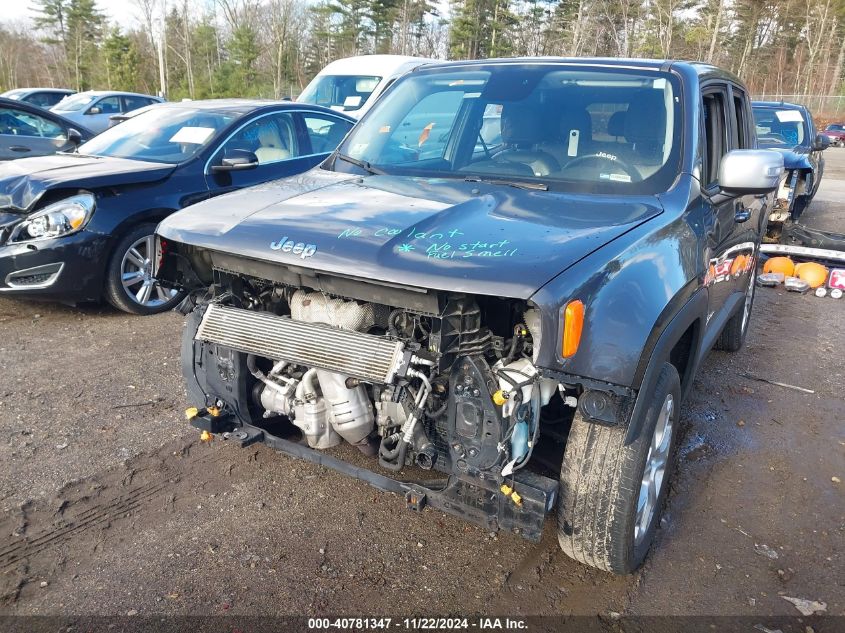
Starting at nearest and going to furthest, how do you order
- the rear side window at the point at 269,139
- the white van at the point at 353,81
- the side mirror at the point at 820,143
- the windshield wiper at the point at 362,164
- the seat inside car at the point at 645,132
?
1. the seat inside car at the point at 645,132
2. the windshield wiper at the point at 362,164
3. the rear side window at the point at 269,139
4. the side mirror at the point at 820,143
5. the white van at the point at 353,81

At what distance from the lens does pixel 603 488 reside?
237 cm

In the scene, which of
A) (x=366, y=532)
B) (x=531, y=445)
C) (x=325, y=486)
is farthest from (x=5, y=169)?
(x=531, y=445)

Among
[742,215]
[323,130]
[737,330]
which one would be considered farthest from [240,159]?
[737,330]

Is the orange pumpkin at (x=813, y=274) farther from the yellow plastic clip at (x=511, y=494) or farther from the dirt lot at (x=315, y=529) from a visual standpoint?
the yellow plastic clip at (x=511, y=494)

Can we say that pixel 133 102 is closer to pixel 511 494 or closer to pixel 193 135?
pixel 193 135

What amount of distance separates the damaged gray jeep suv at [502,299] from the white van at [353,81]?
9206 mm

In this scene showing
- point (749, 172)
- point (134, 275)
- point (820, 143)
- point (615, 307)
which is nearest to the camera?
point (615, 307)

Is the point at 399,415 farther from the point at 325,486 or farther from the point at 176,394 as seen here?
the point at 176,394

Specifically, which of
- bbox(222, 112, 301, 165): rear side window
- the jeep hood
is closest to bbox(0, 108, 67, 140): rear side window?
bbox(222, 112, 301, 165): rear side window

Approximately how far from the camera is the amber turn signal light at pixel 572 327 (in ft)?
6.87

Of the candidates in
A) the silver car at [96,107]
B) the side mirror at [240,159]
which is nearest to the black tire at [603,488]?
the side mirror at [240,159]

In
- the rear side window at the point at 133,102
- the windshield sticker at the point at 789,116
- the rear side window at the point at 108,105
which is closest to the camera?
the windshield sticker at the point at 789,116

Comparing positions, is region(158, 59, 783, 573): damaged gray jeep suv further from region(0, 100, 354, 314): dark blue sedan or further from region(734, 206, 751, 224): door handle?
region(0, 100, 354, 314): dark blue sedan

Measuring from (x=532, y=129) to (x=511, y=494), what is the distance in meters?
1.94
